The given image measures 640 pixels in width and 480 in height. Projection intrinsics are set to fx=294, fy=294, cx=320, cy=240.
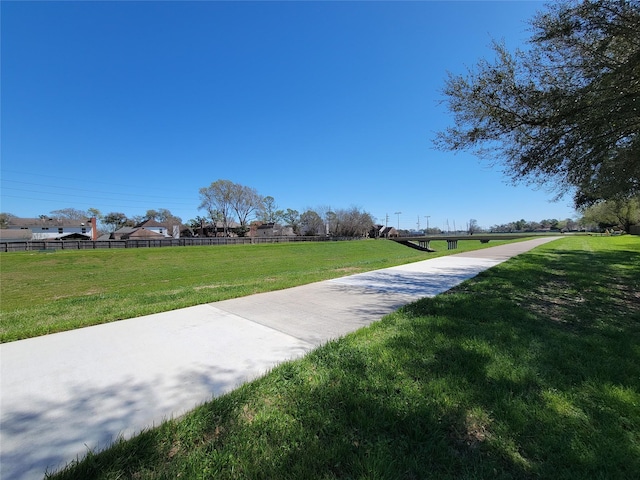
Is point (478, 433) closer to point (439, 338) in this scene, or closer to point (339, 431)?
point (339, 431)

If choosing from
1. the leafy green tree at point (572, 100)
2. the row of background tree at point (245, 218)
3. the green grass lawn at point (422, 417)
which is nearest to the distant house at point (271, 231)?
the row of background tree at point (245, 218)

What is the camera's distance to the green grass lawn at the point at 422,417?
1.72m

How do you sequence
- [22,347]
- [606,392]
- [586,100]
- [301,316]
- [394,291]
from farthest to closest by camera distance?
[394,291] < [586,100] < [301,316] < [22,347] < [606,392]

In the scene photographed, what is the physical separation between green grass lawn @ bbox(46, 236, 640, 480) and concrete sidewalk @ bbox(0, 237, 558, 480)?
1.00 ft

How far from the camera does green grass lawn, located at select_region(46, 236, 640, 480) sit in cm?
172

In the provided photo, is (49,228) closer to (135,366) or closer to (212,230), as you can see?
(212,230)

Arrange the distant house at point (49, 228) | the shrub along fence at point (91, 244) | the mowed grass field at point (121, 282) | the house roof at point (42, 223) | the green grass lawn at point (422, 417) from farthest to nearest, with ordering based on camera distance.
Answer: the house roof at point (42, 223), the distant house at point (49, 228), the shrub along fence at point (91, 244), the mowed grass field at point (121, 282), the green grass lawn at point (422, 417)

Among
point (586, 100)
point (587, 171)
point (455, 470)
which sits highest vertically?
point (586, 100)

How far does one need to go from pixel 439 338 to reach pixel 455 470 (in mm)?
1992

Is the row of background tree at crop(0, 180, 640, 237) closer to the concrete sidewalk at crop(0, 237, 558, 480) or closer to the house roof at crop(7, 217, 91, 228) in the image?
the house roof at crop(7, 217, 91, 228)

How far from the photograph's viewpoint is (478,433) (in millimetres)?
2025

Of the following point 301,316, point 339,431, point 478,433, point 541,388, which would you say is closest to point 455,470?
point 478,433

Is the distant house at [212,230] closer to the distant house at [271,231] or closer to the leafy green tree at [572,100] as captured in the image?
the distant house at [271,231]

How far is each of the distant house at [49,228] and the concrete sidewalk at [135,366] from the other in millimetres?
80678
